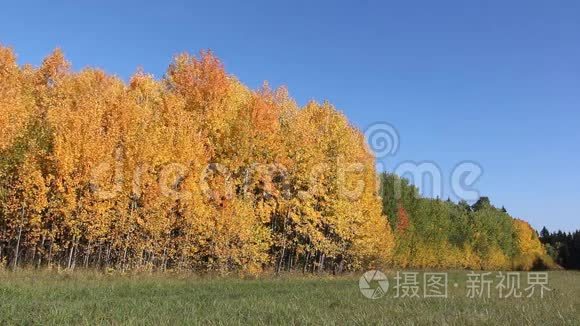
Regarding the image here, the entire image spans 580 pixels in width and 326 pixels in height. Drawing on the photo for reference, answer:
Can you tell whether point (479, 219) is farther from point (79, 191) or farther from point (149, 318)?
point (149, 318)

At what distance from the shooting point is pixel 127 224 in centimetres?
2869

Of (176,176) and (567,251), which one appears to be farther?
(567,251)

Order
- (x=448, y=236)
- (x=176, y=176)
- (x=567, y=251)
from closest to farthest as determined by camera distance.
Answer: (x=176, y=176), (x=448, y=236), (x=567, y=251)

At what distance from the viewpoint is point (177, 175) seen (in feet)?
99.0

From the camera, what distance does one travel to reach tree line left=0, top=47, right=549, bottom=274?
1035 inches

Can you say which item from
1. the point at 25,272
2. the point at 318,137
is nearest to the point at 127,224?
the point at 25,272

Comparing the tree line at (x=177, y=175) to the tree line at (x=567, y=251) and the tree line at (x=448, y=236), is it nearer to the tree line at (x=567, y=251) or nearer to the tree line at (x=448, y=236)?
the tree line at (x=448, y=236)

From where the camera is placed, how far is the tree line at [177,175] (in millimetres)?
26281

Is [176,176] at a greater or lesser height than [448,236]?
lesser

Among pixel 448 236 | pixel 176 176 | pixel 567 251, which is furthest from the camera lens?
pixel 567 251

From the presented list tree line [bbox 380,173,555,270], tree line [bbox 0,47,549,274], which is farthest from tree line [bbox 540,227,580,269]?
tree line [bbox 0,47,549,274]

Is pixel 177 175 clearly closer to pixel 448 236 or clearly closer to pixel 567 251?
pixel 448 236

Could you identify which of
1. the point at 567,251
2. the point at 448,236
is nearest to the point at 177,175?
the point at 448,236

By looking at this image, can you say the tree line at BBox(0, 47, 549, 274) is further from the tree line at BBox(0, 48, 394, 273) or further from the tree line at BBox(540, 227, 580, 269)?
the tree line at BBox(540, 227, 580, 269)
